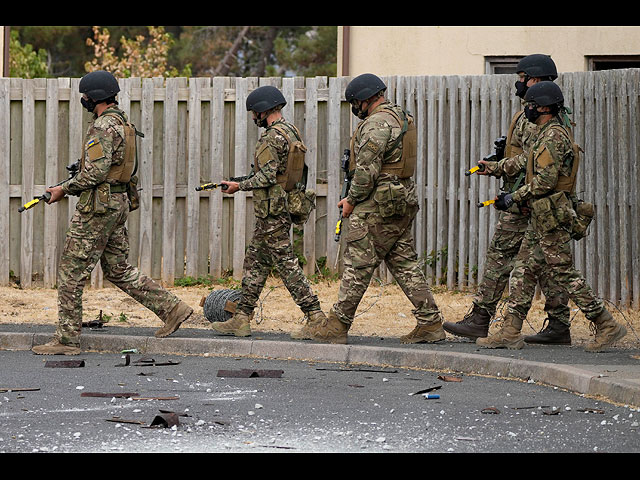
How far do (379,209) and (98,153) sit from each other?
89.0 inches

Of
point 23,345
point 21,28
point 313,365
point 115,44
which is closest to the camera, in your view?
point 313,365

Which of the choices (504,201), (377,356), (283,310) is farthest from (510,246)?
(283,310)

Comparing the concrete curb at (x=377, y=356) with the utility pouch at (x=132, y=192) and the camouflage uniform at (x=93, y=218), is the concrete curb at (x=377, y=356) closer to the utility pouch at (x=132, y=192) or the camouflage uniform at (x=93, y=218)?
the camouflage uniform at (x=93, y=218)

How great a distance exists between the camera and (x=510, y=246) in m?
10.1

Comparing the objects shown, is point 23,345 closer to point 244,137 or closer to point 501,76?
point 244,137

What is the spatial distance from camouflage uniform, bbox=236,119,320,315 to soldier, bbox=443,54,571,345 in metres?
1.30

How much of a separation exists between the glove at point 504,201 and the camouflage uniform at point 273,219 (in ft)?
5.87

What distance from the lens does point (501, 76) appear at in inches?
520

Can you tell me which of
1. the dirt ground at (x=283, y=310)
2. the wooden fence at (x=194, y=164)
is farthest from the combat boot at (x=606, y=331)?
the wooden fence at (x=194, y=164)

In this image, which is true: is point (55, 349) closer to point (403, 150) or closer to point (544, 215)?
point (403, 150)

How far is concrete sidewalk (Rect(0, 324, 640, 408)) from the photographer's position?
8.04 metres
